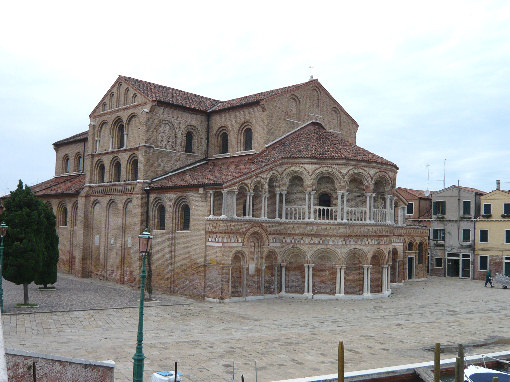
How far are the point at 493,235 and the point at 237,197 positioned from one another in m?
24.7

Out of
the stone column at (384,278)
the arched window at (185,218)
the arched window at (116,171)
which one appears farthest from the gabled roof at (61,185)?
the stone column at (384,278)

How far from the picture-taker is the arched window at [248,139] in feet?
104

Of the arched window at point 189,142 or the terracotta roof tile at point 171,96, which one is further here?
the arched window at point 189,142

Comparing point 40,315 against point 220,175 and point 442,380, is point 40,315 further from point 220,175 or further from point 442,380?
point 442,380

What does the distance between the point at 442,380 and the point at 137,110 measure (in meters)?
24.1

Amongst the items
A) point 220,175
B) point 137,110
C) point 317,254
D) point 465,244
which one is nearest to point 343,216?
point 317,254

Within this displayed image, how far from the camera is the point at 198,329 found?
18969 mm

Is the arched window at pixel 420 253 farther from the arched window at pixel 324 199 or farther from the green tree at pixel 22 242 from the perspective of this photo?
the green tree at pixel 22 242

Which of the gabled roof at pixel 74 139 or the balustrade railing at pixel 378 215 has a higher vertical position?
the gabled roof at pixel 74 139

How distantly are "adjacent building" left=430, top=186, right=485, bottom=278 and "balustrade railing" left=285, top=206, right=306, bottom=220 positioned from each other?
20664 mm

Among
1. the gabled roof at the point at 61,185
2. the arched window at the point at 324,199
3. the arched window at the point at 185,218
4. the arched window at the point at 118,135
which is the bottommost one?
the arched window at the point at 185,218

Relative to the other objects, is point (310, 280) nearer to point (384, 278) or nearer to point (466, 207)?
point (384, 278)

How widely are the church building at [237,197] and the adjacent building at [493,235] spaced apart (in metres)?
10.0

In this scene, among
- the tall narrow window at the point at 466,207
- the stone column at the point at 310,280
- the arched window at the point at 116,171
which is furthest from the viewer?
the tall narrow window at the point at 466,207
